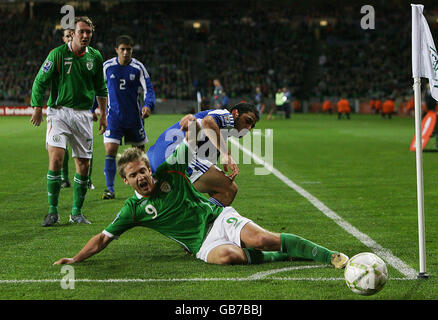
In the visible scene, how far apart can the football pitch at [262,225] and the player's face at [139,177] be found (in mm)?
631

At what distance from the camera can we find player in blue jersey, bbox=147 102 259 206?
6098mm

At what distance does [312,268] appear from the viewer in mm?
5242

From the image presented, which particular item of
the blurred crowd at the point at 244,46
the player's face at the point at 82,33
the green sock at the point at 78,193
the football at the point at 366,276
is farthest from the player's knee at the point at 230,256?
the blurred crowd at the point at 244,46

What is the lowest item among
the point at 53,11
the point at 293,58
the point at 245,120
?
the point at 245,120

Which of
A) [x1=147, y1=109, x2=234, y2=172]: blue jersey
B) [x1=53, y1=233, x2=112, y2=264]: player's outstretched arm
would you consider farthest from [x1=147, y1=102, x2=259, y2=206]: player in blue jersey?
[x1=53, y1=233, x2=112, y2=264]: player's outstretched arm

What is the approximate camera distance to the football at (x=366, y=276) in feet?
14.5

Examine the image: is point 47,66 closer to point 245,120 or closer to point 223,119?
point 223,119

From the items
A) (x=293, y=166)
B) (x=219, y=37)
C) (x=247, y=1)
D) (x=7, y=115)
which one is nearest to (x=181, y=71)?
(x=219, y=37)

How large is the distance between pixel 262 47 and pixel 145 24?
390 inches

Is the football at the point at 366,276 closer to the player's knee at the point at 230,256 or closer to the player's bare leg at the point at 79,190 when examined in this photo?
the player's knee at the point at 230,256

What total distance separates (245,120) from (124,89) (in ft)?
12.2

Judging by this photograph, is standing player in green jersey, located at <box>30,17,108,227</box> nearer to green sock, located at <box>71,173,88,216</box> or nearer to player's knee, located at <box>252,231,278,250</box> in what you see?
green sock, located at <box>71,173,88,216</box>

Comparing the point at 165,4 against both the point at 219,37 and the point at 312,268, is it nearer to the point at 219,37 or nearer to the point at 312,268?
the point at 219,37
